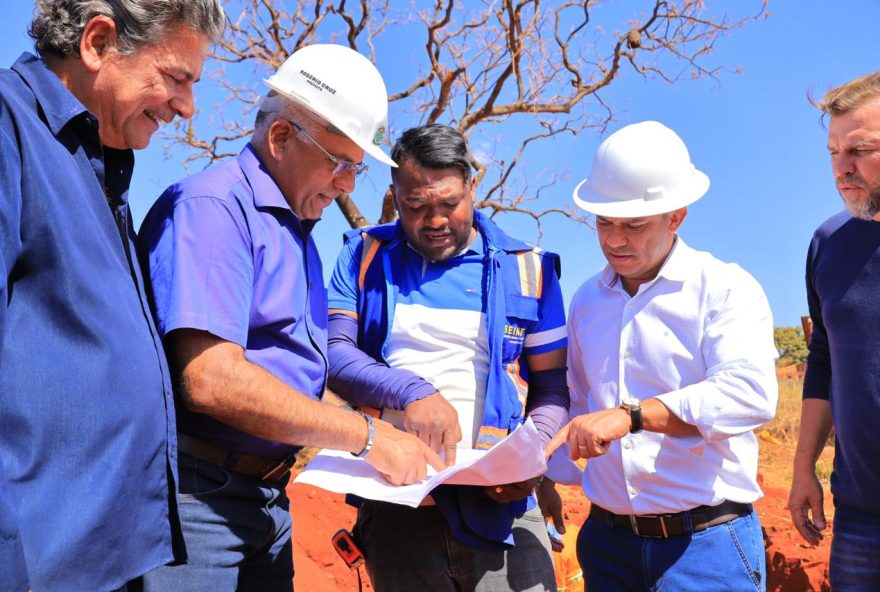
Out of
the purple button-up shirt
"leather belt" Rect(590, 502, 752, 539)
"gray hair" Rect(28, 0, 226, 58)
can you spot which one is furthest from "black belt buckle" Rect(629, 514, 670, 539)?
"gray hair" Rect(28, 0, 226, 58)

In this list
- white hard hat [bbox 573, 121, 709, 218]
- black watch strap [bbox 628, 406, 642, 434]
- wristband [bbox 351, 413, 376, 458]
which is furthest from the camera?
white hard hat [bbox 573, 121, 709, 218]

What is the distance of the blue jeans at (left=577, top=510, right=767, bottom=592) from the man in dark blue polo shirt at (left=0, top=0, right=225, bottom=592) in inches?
66.2

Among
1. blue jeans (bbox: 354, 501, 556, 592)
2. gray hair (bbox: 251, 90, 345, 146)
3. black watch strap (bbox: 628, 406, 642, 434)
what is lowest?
blue jeans (bbox: 354, 501, 556, 592)

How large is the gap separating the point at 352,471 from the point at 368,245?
100 centimetres

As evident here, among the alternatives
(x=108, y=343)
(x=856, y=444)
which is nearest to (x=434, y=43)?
(x=856, y=444)

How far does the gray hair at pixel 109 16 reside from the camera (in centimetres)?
198

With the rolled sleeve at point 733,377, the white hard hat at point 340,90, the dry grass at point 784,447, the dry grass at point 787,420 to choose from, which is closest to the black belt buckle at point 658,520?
the rolled sleeve at point 733,377

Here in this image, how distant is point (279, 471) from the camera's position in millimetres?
2510

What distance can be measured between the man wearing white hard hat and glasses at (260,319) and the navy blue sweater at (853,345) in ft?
5.65

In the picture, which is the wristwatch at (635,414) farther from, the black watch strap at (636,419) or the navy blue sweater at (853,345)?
the navy blue sweater at (853,345)

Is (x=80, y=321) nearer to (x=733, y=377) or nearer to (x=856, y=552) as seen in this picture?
(x=733, y=377)

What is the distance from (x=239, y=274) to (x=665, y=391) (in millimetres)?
1603

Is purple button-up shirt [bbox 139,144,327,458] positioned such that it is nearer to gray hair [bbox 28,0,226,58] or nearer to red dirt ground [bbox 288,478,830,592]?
gray hair [bbox 28,0,226,58]

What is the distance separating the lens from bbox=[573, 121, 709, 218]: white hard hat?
9.66ft
